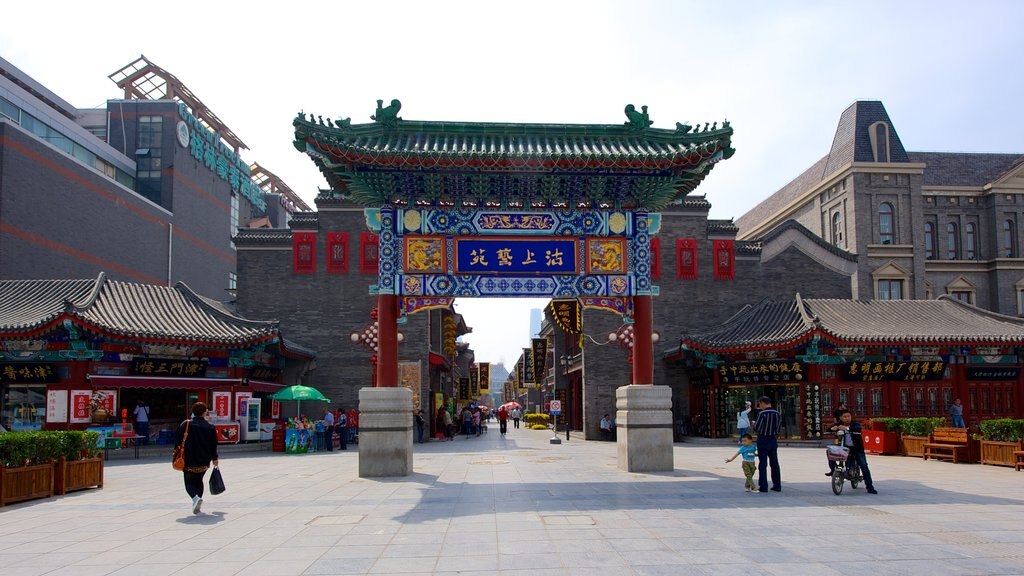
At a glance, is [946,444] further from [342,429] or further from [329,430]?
[342,429]

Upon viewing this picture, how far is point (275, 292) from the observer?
30.6 m

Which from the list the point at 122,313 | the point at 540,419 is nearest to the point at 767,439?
the point at 122,313

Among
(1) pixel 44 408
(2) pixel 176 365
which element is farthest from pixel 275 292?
(1) pixel 44 408

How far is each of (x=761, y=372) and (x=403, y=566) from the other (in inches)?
878

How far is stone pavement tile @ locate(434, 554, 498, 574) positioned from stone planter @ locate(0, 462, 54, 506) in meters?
8.25

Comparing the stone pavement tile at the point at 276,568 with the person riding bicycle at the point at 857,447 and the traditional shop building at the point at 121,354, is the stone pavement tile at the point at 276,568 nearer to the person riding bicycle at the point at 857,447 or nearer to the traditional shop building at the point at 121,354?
the person riding bicycle at the point at 857,447

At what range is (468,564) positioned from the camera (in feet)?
24.0

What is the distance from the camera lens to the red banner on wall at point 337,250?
3064 centimetres

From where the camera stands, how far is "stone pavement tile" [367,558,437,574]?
7098 mm

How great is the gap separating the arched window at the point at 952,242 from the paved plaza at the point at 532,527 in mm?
32577

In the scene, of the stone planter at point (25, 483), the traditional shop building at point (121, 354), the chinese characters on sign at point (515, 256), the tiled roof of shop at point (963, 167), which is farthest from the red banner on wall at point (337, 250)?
the tiled roof of shop at point (963, 167)

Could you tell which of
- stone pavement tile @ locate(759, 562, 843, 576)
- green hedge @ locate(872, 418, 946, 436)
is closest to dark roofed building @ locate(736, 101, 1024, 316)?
green hedge @ locate(872, 418, 946, 436)

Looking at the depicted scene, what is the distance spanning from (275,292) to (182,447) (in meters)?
20.6

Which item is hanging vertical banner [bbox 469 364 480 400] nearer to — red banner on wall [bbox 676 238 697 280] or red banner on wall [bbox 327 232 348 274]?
red banner on wall [bbox 327 232 348 274]
